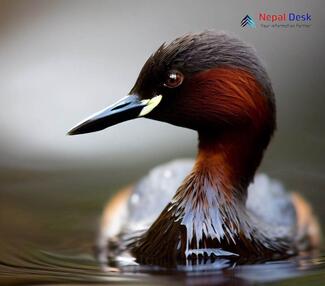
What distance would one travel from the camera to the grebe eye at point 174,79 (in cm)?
298

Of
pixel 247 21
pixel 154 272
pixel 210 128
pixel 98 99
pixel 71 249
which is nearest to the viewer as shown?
pixel 154 272

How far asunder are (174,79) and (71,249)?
3.49 ft

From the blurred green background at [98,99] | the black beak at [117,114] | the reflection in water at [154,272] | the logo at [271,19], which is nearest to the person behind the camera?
the reflection in water at [154,272]

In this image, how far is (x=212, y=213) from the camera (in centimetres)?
314

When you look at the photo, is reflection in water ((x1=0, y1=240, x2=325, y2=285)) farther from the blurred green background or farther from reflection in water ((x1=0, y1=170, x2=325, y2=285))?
the blurred green background

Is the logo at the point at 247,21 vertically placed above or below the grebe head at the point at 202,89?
above

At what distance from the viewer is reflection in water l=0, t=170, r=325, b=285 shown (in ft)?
9.57

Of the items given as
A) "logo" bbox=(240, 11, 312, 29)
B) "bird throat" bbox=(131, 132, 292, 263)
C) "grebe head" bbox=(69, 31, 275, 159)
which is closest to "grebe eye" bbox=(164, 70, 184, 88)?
"grebe head" bbox=(69, 31, 275, 159)

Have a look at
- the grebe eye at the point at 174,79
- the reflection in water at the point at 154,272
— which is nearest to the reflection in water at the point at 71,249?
the reflection in water at the point at 154,272

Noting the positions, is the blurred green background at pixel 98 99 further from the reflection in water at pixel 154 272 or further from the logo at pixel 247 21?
the reflection in water at pixel 154 272

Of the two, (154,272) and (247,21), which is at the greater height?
(247,21)

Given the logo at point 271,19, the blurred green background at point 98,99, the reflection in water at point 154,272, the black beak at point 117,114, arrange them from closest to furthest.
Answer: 1. the reflection in water at point 154,272
2. the black beak at point 117,114
3. the logo at point 271,19
4. the blurred green background at point 98,99

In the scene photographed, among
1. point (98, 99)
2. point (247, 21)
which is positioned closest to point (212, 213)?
point (247, 21)

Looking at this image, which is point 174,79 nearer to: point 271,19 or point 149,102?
point 149,102
